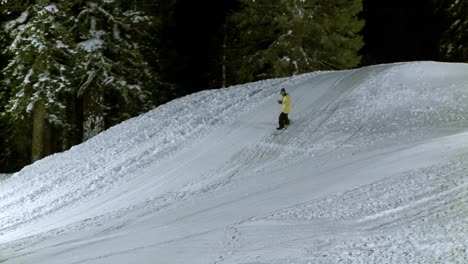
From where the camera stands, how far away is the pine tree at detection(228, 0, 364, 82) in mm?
31062

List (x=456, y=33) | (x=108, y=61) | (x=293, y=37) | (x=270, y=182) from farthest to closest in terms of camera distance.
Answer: (x=293, y=37)
(x=456, y=33)
(x=108, y=61)
(x=270, y=182)

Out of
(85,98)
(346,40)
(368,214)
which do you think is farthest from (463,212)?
(346,40)

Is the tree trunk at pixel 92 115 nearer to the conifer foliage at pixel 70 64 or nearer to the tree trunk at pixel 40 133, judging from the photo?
the conifer foliage at pixel 70 64

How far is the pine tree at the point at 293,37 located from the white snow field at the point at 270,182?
5.46 meters

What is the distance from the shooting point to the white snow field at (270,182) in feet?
31.8

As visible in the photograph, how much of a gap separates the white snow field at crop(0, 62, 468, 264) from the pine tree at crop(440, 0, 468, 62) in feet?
19.1

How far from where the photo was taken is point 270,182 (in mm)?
14305

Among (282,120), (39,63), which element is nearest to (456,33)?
(282,120)

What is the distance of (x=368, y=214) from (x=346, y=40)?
2284 centimetres

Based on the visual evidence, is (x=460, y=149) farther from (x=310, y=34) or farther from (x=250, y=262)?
(x=310, y=34)

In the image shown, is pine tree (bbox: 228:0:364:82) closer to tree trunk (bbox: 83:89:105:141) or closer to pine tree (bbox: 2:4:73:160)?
tree trunk (bbox: 83:89:105:141)

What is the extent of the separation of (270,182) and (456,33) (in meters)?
18.4

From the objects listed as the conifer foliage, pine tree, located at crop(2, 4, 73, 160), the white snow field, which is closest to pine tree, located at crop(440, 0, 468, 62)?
the white snow field

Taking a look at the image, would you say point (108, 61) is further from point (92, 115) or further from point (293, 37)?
point (293, 37)
